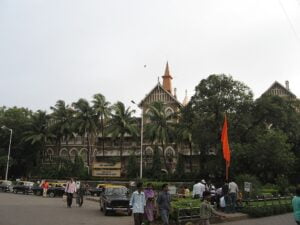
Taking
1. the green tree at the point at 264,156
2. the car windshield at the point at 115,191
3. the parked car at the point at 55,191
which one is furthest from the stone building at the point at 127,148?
the car windshield at the point at 115,191

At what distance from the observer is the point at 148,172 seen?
5856cm

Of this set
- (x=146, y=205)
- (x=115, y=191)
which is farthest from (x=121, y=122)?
(x=146, y=205)

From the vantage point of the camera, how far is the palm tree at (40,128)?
68125 mm

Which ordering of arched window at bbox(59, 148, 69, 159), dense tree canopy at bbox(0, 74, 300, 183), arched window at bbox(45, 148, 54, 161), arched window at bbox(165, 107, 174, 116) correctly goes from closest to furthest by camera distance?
1. dense tree canopy at bbox(0, 74, 300, 183)
2. arched window at bbox(165, 107, 174, 116)
3. arched window at bbox(59, 148, 69, 159)
4. arched window at bbox(45, 148, 54, 161)

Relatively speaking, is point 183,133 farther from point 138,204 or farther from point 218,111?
point 138,204

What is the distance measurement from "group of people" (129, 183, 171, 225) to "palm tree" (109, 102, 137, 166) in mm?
46638

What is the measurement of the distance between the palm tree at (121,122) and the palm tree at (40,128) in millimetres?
12357

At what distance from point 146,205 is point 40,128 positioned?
57.7 m

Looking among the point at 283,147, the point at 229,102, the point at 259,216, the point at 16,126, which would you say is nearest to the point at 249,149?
the point at 283,147

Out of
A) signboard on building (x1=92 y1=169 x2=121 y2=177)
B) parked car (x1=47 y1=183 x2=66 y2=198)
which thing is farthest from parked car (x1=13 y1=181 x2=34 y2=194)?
signboard on building (x1=92 y1=169 x2=121 y2=177)

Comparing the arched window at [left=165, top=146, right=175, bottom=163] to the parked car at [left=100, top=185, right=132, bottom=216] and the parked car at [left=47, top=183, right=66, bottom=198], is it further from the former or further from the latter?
the parked car at [left=100, top=185, right=132, bottom=216]

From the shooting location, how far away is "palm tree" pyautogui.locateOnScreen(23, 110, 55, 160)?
68125 millimetres

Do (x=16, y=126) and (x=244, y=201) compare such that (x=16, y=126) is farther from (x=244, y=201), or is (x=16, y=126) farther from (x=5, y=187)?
(x=244, y=201)

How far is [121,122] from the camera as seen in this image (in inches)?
2393
